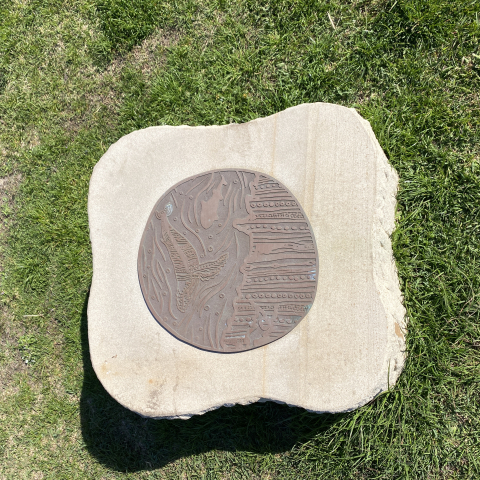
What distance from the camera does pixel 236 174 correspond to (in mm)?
2836

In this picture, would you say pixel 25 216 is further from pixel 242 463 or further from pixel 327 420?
pixel 327 420

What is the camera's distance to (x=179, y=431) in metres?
3.45

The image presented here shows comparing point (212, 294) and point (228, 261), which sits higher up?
point (228, 261)

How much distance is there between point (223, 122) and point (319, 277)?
183cm

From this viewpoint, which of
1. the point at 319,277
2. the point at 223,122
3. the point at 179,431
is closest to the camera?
the point at 319,277

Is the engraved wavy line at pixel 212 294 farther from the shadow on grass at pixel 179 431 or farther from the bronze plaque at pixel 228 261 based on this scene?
the shadow on grass at pixel 179 431

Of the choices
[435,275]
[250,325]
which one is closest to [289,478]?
[250,325]

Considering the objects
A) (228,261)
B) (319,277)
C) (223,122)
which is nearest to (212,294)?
(228,261)

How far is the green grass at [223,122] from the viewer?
3.08m

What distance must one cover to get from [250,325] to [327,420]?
1.12 metres

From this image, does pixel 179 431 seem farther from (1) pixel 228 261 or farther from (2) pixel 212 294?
(1) pixel 228 261

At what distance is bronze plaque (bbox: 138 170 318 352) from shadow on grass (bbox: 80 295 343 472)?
1024mm

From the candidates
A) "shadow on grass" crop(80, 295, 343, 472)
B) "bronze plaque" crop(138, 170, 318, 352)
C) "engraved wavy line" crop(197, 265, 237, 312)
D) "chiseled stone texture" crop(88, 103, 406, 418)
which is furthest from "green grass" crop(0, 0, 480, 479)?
"engraved wavy line" crop(197, 265, 237, 312)

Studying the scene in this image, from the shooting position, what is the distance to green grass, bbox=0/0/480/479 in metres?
3.08
